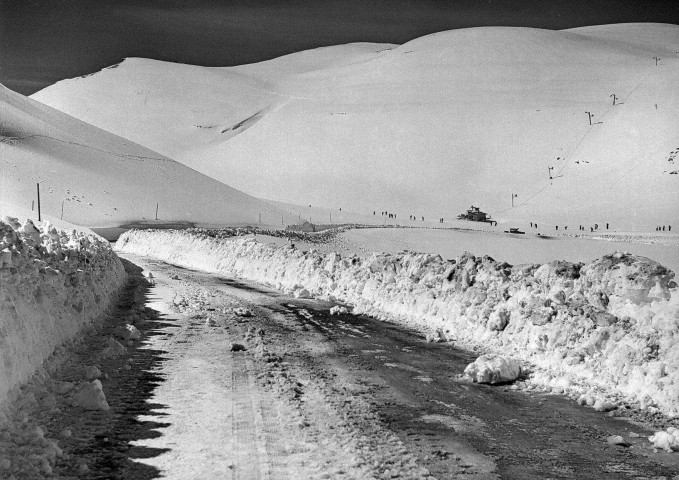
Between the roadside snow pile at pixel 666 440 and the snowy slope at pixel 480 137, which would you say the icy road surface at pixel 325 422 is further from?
the snowy slope at pixel 480 137

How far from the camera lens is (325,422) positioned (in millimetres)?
7273

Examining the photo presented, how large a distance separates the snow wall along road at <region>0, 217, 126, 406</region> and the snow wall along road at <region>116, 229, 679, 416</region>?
6432 mm

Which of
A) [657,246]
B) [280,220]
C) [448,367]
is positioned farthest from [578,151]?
[448,367]

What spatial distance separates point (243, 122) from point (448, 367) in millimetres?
179477

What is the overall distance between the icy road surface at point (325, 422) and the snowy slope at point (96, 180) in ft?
235

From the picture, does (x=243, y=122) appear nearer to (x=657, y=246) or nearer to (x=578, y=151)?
(x=578, y=151)

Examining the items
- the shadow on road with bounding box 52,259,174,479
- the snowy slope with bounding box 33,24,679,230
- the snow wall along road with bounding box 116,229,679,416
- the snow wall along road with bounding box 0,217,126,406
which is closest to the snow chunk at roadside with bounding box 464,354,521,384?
the snow wall along road with bounding box 116,229,679,416

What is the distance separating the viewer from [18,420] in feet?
21.9

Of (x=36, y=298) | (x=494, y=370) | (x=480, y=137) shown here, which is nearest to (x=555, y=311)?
(x=494, y=370)

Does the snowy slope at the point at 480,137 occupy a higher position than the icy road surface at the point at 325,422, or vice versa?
the snowy slope at the point at 480,137

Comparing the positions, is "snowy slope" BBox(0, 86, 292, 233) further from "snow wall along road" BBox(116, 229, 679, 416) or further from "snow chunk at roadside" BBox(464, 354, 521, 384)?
"snow chunk at roadside" BBox(464, 354, 521, 384)

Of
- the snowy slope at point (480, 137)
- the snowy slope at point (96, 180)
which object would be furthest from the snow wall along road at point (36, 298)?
the snowy slope at point (480, 137)

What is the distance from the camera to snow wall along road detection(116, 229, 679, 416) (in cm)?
874

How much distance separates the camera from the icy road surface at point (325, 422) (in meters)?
6.12
